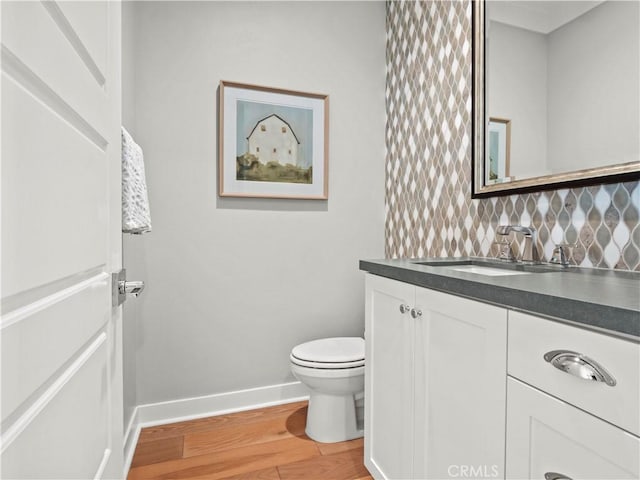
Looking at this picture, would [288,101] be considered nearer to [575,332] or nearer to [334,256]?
[334,256]

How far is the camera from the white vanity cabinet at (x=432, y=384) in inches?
34.6

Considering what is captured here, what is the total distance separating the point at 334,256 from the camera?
7.54 ft

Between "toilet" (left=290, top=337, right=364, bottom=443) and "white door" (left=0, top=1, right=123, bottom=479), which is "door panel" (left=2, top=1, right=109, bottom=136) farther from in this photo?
"toilet" (left=290, top=337, right=364, bottom=443)

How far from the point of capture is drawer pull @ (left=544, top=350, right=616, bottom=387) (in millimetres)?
625

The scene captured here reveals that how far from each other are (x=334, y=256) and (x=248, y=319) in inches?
25.5

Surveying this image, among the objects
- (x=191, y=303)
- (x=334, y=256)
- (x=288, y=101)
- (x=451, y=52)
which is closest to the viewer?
(x=451, y=52)

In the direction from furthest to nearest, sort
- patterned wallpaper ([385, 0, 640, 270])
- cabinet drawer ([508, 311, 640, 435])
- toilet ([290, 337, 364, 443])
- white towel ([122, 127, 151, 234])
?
toilet ([290, 337, 364, 443])
patterned wallpaper ([385, 0, 640, 270])
white towel ([122, 127, 151, 234])
cabinet drawer ([508, 311, 640, 435])

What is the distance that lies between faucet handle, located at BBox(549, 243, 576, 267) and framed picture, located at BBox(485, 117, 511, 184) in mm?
345

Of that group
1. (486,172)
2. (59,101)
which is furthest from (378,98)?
(59,101)

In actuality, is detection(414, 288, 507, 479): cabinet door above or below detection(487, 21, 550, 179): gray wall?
below

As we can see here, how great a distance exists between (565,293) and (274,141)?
1.74m

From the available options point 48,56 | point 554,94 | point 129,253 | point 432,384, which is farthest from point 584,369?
point 129,253

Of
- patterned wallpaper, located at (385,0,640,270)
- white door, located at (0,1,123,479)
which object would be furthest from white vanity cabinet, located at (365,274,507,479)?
white door, located at (0,1,123,479)

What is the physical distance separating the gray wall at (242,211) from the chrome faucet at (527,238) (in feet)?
3.42
